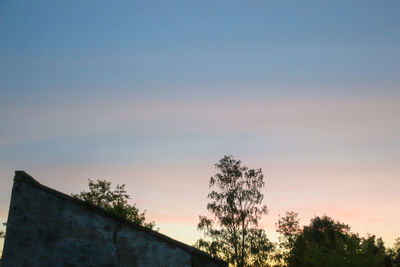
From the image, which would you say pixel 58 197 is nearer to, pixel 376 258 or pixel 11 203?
pixel 11 203

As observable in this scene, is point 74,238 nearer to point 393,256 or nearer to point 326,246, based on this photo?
point 326,246

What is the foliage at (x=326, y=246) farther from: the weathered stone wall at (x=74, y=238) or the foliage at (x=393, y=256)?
the weathered stone wall at (x=74, y=238)

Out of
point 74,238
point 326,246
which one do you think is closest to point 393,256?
point 326,246

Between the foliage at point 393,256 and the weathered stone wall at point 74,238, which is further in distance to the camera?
the foliage at point 393,256

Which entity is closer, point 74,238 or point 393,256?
point 74,238

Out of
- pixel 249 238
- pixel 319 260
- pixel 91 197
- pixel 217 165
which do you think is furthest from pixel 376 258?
pixel 91 197

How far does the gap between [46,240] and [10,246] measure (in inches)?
38.1

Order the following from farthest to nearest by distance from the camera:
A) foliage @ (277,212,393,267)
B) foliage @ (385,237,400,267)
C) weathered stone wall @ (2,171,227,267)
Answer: foliage @ (385,237,400,267), foliage @ (277,212,393,267), weathered stone wall @ (2,171,227,267)

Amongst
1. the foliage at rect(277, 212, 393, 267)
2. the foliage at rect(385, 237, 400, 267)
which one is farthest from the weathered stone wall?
the foliage at rect(385, 237, 400, 267)

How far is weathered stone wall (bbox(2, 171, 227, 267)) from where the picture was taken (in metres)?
9.76

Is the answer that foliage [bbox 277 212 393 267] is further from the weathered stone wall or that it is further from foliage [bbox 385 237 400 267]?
the weathered stone wall

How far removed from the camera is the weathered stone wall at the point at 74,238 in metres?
9.76

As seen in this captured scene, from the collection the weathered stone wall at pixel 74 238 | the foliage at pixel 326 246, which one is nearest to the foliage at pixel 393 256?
the foliage at pixel 326 246

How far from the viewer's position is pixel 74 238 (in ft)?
32.5
